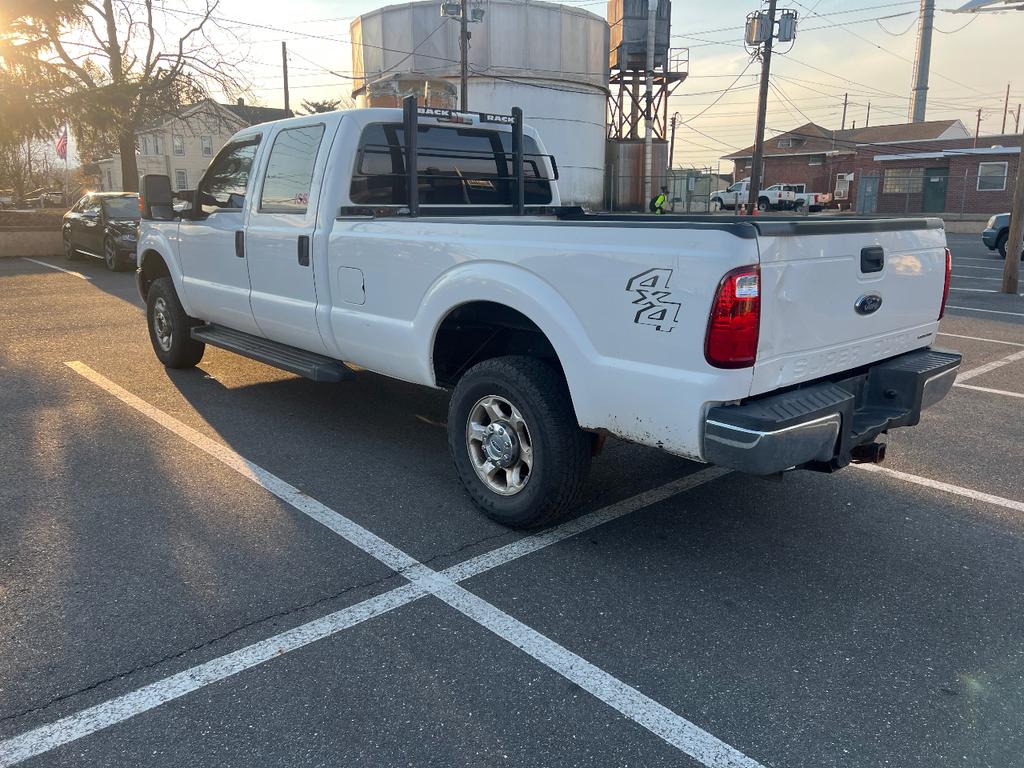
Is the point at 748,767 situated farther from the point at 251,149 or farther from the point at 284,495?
the point at 251,149

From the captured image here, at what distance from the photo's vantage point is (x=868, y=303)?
11.7ft

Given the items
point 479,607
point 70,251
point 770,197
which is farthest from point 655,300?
point 770,197

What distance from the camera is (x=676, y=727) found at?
254cm

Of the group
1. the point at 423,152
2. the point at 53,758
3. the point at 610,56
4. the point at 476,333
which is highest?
the point at 610,56

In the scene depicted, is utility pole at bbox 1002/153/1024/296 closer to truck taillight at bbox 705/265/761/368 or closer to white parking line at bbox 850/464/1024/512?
white parking line at bbox 850/464/1024/512

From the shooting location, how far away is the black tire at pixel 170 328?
6.88 metres

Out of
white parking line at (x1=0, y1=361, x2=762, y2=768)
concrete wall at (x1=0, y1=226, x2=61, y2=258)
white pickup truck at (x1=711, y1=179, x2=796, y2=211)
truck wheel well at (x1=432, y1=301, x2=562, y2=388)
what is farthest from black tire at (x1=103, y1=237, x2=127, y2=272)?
white pickup truck at (x1=711, y1=179, x2=796, y2=211)

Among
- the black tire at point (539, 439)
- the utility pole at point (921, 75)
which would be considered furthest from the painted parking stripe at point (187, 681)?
the utility pole at point (921, 75)

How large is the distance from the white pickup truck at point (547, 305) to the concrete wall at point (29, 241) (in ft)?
55.0

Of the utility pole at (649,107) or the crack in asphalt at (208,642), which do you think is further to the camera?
the utility pole at (649,107)

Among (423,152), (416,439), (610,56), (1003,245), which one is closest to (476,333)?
(416,439)

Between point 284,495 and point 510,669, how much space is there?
2.07 m

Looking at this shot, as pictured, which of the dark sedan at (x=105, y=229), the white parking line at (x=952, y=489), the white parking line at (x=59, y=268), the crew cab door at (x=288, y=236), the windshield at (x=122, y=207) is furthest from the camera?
the windshield at (x=122, y=207)

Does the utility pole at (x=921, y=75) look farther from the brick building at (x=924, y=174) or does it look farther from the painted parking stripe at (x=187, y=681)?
the painted parking stripe at (x=187, y=681)
